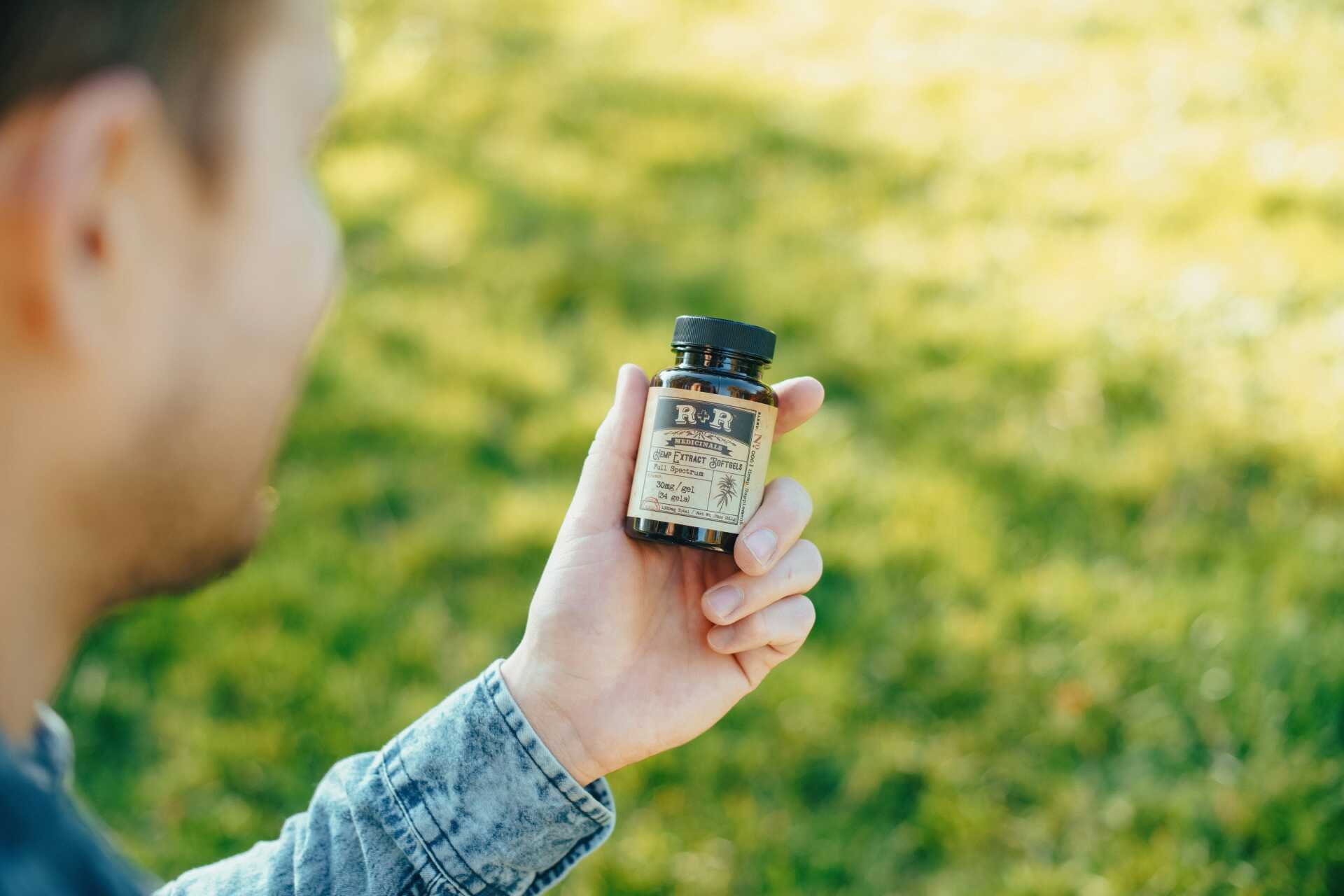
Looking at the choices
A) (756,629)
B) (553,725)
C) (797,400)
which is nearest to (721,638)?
(756,629)

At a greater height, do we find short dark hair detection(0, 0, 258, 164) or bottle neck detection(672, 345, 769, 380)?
short dark hair detection(0, 0, 258, 164)

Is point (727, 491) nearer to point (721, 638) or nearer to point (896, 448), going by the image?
point (721, 638)

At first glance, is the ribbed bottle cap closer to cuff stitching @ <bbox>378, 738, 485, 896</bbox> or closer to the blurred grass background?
cuff stitching @ <bbox>378, 738, 485, 896</bbox>

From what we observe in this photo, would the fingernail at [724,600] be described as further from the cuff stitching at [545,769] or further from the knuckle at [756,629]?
the cuff stitching at [545,769]

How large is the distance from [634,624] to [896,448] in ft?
6.55

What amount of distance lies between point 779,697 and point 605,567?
4.05 ft

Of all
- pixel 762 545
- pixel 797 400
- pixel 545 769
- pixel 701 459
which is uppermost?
pixel 797 400

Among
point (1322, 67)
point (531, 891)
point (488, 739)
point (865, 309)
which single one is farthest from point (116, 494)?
point (1322, 67)

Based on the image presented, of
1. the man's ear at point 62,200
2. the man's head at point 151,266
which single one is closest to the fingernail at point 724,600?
the man's head at point 151,266

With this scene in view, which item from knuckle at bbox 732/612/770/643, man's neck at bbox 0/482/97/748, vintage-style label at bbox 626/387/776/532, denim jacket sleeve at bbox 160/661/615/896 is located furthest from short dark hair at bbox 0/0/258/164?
knuckle at bbox 732/612/770/643

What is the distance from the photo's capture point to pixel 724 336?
67.8 inches

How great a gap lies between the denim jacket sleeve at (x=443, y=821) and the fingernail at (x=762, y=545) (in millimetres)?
412

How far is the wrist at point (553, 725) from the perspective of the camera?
5.44 ft

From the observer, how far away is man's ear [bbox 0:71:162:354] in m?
0.93
